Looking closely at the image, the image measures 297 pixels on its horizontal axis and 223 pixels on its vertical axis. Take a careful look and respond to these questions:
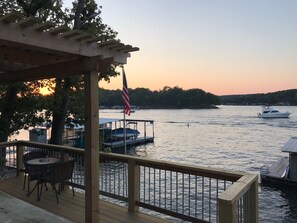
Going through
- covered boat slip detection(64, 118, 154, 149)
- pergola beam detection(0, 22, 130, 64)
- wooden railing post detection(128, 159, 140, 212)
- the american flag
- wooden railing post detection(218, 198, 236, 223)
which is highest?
pergola beam detection(0, 22, 130, 64)

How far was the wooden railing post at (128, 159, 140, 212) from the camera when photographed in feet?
15.8

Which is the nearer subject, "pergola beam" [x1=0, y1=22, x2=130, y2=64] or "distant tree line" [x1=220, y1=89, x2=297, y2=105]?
"pergola beam" [x1=0, y1=22, x2=130, y2=64]

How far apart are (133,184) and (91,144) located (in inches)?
52.8

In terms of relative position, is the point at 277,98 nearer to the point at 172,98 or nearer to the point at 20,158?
the point at 172,98

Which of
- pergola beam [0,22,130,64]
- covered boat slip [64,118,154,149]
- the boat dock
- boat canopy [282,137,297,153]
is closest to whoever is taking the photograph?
pergola beam [0,22,130,64]

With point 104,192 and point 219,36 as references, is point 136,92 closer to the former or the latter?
point 219,36

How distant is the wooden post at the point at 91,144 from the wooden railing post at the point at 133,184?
960mm

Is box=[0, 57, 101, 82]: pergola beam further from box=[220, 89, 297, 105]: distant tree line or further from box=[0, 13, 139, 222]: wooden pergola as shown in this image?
box=[220, 89, 297, 105]: distant tree line

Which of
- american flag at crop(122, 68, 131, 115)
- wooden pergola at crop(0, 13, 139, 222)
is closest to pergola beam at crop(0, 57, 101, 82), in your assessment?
wooden pergola at crop(0, 13, 139, 222)

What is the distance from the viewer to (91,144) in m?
3.83

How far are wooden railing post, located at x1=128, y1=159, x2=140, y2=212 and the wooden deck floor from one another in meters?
0.13

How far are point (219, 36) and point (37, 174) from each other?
2326cm

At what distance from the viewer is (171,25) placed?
22.2 meters

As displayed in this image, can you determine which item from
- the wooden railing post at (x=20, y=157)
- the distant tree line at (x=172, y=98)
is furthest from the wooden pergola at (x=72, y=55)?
the distant tree line at (x=172, y=98)
